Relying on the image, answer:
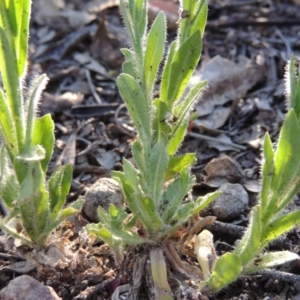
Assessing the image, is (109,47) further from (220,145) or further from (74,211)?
(74,211)

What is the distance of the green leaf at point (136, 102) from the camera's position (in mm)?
1808

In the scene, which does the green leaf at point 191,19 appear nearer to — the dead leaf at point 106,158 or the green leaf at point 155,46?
the green leaf at point 155,46

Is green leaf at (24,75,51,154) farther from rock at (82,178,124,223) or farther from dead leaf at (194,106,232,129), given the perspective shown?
dead leaf at (194,106,232,129)

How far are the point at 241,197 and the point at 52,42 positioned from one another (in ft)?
7.53

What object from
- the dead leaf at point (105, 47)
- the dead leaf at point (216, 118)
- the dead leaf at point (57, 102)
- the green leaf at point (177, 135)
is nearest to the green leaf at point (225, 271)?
the green leaf at point (177, 135)

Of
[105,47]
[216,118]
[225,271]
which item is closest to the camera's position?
[225,271]

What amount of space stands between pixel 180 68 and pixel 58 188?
1.89 ft

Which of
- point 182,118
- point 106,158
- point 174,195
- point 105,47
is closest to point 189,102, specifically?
point 182,118

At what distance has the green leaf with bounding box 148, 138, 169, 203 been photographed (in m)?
1.75

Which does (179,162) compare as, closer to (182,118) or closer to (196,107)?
(182,118)

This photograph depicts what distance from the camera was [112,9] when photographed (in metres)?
4.53

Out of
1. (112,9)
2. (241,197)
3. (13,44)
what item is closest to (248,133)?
(241,197)

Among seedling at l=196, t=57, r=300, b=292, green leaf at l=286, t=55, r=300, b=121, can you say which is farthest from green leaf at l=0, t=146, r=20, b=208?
green leaf at l=286, t=55, r=300, b=121

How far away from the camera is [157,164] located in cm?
176
